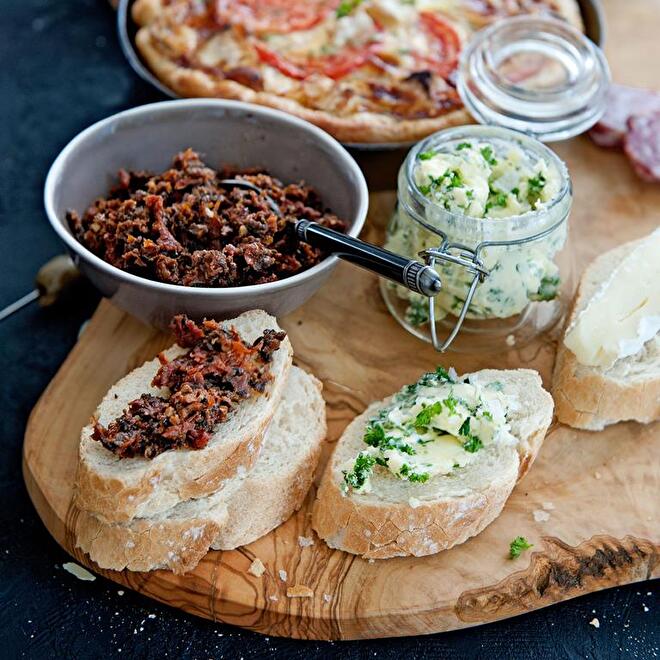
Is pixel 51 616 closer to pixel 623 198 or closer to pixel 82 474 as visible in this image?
pixel 82 474

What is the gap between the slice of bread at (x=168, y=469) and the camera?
3.06 meters

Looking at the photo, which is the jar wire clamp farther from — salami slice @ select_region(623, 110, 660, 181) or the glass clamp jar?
salami slice @ select_region(623, 110, 660, 181)

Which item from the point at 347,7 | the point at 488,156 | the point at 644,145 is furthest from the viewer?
the point at 347,7

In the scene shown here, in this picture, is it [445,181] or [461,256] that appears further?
[445,181]

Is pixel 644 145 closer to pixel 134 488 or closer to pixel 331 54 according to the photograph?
pixel 331 54

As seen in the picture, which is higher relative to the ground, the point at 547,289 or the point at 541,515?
the point at 547,289

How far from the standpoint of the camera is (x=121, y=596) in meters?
3.27

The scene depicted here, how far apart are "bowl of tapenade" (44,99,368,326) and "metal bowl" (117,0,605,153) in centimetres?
33

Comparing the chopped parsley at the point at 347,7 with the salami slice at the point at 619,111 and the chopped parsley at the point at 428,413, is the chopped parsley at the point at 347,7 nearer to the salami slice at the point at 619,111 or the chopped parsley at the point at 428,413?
the salami slice at the point at 619,111

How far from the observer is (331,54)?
473 cm

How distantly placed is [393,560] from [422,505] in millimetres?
261

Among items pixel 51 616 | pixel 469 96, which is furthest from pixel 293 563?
pixel 469 96

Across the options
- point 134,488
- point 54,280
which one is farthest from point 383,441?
point 54,280

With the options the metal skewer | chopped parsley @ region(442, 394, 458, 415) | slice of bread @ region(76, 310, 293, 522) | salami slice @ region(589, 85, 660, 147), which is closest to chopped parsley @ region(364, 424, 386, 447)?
chopped parsley @ region(442, 394, 458, 415)
